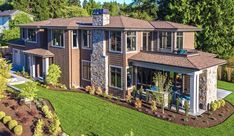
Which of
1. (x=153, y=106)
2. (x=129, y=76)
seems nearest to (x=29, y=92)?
(x=129, y=76)

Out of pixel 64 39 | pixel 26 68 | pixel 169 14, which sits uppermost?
pixel 169 14

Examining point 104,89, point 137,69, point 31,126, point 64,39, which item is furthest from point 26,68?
point 31,126

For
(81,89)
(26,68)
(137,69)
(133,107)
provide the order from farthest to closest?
(26,68) → (81,89) → (137,69) → (133,107)

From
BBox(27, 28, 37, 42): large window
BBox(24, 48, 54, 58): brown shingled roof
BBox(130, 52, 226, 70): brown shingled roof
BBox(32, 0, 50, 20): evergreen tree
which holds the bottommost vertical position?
BBox(130, 52, 226, 70): brown shingled roof

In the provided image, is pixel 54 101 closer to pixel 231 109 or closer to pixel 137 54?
pixel 137 54

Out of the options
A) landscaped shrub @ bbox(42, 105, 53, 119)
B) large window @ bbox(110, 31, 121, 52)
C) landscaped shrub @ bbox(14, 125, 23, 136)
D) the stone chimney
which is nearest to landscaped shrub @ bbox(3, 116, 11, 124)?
landscaped shrub @ bbox(14, 125, 23, 136)

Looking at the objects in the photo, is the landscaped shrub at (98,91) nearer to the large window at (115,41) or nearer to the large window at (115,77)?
the large window at (115,77)

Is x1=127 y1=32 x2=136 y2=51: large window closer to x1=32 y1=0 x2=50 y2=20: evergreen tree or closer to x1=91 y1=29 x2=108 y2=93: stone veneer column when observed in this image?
x1=91 y1=29 x2=108 y2=93: stone veneer column

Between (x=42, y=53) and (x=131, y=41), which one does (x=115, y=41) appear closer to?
(x=131, y=41)
